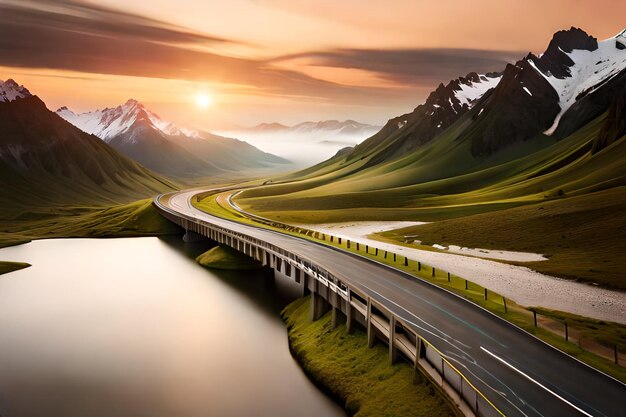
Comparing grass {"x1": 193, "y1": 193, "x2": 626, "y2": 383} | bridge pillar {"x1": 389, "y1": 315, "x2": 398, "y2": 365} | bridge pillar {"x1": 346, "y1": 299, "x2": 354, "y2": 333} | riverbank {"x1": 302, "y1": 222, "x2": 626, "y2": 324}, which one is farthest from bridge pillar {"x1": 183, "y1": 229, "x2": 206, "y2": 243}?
bridge pillar {"x1": 389, "y1": 315, "x2": 398, "y2": 365}

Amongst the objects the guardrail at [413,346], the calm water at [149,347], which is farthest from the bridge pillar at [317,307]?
the calm water at [149,347]

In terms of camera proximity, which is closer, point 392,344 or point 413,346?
point 413,346

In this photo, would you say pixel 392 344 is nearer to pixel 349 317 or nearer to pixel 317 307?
pixel 349 317

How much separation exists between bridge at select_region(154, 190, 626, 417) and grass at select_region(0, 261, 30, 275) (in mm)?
66079

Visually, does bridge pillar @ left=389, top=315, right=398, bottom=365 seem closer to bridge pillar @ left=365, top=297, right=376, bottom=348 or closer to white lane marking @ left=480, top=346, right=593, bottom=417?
bridge pillar @ left=365, top=297, right=376, bottom=348

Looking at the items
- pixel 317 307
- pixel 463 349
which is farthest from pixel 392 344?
pixel 317 307

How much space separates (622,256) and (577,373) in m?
41.8

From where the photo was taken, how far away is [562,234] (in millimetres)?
79375

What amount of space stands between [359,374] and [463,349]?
29.1ft

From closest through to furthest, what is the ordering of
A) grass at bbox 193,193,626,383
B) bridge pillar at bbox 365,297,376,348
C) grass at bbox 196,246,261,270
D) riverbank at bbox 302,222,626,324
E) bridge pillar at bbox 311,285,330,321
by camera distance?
1. grass at bbox 193,193,626,383
2. bridge pillar at bbox 365,297,376,348
3. riverbank at bbox 302,222,626,324
4. bridge pillar at bbox 311,285,330,321
5. grass at bbox 196,246,261,270

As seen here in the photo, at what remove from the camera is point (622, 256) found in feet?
211

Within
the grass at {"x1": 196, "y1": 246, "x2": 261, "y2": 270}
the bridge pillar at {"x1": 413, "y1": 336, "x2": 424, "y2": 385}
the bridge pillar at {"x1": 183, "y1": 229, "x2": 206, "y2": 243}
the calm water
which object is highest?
the bridge pillar at {"x1": 183, "y1": 229, "x2": 206, "y2": 243}

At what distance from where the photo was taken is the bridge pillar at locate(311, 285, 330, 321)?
5319 cm

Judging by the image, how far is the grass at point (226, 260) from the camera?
292 feet
